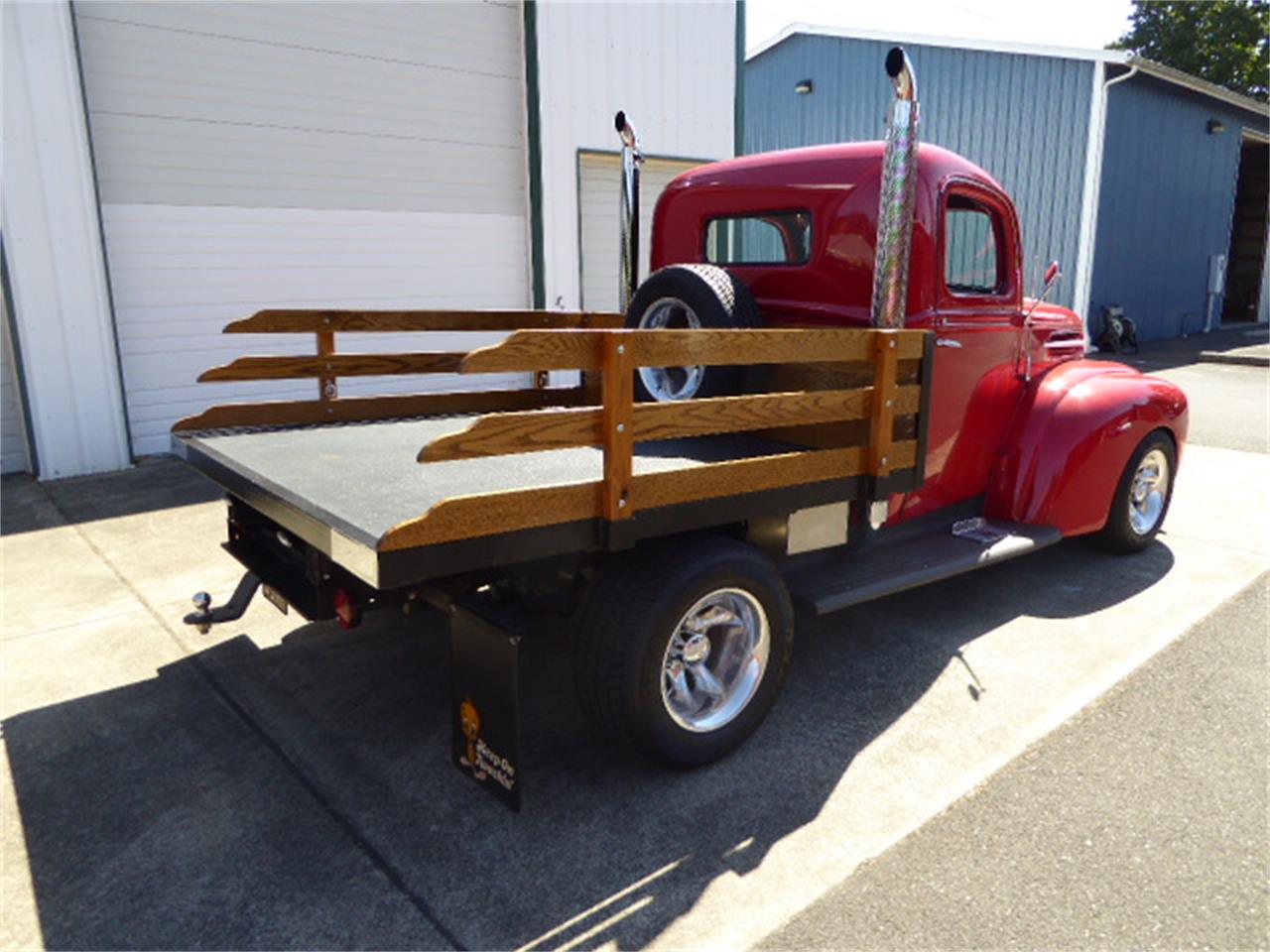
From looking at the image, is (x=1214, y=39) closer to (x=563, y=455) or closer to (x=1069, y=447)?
(x=1069, y=447)

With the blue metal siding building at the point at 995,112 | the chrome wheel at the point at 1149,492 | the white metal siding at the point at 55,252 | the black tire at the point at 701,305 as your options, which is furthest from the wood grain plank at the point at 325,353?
the blue metal siding building at the point at 995,112

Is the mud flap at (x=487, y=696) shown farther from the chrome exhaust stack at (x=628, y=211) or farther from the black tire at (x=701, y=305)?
the chrome exhaust stack at (x=628, y=211)

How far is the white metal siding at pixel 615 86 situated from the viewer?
9.82 metres

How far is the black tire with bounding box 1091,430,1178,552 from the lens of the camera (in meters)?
5.13

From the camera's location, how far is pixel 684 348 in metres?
2.87

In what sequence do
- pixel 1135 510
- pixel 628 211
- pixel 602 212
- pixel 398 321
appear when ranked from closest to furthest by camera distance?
pixel 398 321, pixel 628 211, pixel 1135 510, pixel 602 212

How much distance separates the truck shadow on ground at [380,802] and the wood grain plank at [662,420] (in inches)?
46.0

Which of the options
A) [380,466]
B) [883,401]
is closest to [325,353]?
[380,466]

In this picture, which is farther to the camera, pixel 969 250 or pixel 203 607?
pixel 969 250

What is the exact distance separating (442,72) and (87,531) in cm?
578

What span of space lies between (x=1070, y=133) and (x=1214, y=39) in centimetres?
2519

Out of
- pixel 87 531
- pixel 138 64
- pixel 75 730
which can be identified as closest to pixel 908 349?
pixel 75 730

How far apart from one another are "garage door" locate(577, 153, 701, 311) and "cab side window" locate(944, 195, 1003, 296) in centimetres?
582

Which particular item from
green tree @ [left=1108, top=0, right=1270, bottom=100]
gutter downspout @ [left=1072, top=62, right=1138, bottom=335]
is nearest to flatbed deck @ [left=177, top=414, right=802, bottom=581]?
gutter downspout @ [left=1072, top=62, right=1138, bottom=335]
